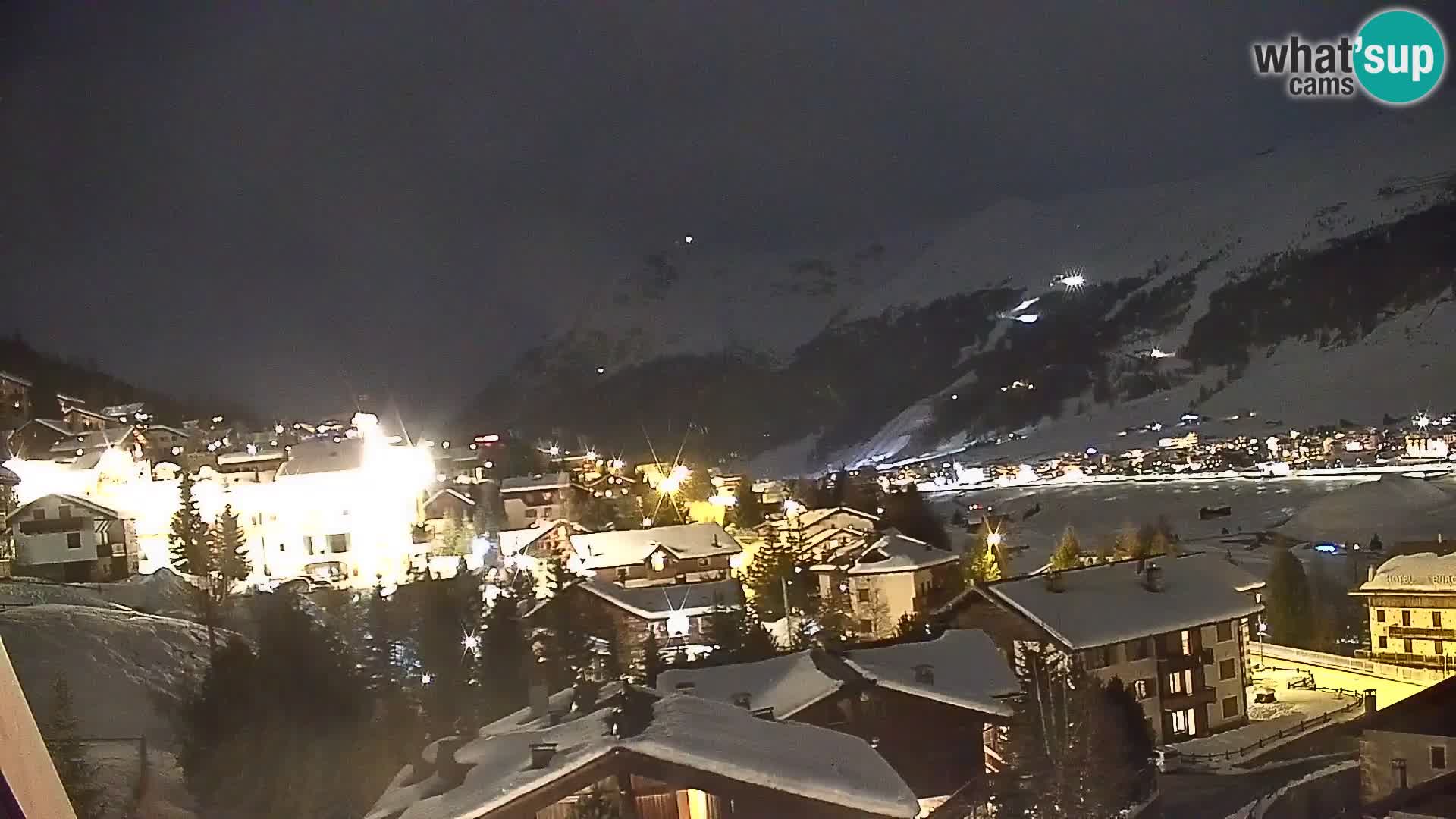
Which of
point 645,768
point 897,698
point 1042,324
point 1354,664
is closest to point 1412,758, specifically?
point 1354,664

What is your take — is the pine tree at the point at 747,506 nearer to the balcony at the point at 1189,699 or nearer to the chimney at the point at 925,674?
the chimney at the point at 925,674

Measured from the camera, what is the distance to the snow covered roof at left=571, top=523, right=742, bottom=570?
243cm

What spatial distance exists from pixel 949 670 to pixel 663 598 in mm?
737

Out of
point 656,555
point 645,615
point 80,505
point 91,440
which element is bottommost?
point 645,615

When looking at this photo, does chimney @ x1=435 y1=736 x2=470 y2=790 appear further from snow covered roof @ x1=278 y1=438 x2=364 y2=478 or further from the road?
the road

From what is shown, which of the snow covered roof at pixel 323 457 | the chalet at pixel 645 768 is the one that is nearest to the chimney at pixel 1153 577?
the chalet at pixel 645 768

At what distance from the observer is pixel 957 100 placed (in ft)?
9.05

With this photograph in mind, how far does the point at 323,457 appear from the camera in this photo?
7.82 ft

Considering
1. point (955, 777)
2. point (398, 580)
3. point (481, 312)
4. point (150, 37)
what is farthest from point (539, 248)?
point (955, 777)

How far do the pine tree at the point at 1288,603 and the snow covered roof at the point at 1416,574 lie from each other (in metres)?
0.17

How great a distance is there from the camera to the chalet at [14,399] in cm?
238

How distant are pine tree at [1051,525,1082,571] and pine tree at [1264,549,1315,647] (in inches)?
19.8

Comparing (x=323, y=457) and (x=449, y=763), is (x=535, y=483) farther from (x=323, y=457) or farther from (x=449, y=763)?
(x=449, y=763)

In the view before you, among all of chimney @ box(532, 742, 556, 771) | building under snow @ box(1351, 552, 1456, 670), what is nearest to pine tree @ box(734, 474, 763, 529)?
chimney @ box(532, 742, 556, 771)
